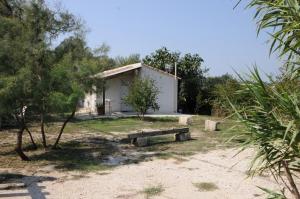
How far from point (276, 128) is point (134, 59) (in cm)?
5916

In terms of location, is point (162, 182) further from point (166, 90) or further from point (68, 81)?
point (166, 90)

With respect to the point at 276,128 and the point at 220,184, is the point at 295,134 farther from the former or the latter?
the point at 220,184

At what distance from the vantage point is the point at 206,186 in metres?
8.77

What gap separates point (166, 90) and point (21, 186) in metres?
21.5

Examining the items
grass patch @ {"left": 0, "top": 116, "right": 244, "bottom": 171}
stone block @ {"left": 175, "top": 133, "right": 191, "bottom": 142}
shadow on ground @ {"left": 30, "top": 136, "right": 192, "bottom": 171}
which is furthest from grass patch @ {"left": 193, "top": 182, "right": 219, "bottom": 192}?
stone block @ {"left": 175, "top": 133, "right": 191, "bottom": 142}

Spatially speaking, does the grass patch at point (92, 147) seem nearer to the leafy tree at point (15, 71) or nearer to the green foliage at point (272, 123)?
the leafy tree at point (15, 71)

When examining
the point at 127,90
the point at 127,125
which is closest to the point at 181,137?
the point at 127,125

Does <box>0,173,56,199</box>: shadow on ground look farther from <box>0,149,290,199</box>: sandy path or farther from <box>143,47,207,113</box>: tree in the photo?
<box>143,47,207,113</box>: tree

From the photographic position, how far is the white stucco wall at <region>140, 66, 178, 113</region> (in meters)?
29.4

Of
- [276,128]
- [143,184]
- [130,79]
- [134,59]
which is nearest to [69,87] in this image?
[143,184]

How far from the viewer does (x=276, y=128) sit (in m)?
4.18

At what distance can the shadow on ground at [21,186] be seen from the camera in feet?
26.9

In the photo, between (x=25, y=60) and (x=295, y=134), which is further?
(x=25, y=60)

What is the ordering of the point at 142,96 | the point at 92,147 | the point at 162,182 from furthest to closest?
the point at 142,96, the point at 92,147, the point at 162,182
